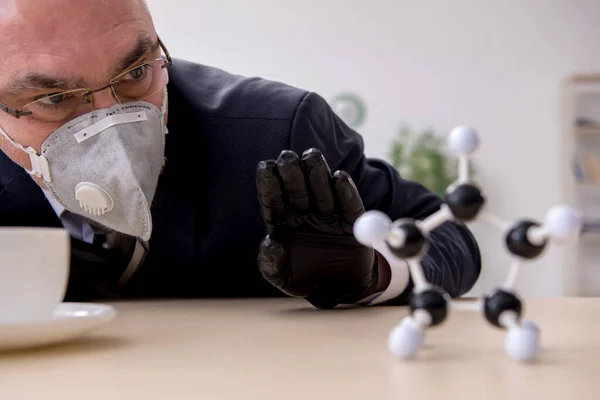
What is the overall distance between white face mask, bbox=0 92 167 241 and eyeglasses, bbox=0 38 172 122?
21 mm

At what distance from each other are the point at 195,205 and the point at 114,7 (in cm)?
35

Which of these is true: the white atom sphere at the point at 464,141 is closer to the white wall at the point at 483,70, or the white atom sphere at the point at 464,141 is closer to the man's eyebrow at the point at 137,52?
the man's eyebrow at the point at 137,52

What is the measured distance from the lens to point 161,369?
0.52 metres

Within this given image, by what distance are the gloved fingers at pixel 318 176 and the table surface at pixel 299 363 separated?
0.13 meters

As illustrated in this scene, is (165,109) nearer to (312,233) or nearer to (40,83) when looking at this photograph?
(40,83)

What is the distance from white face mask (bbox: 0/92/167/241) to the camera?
1084 mm

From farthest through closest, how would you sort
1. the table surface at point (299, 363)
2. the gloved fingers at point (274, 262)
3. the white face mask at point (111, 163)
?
1. the white face mask at point (111, 163)
2. the gloved fingers at point (274, 262)
3. the table surface at point (299, 363)

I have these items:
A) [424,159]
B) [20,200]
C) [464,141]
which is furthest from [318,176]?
[424,159]

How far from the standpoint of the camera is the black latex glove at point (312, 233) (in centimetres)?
78

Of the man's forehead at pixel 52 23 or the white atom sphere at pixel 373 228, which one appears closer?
the white atom sphere at pixel 373 228

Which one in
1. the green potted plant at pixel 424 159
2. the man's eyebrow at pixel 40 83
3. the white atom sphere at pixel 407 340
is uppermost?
the man's eyebrow at pixel 40 83

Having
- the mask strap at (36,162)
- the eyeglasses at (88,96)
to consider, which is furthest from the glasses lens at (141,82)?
the mask strap at (36,162)

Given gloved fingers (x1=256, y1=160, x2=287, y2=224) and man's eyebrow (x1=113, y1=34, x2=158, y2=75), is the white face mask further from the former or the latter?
gloved fingers (x1=256, y1=160, x2=287, y2=224)

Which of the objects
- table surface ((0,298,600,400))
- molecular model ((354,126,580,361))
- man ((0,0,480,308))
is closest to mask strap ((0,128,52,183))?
man ((0,0,480,308))
